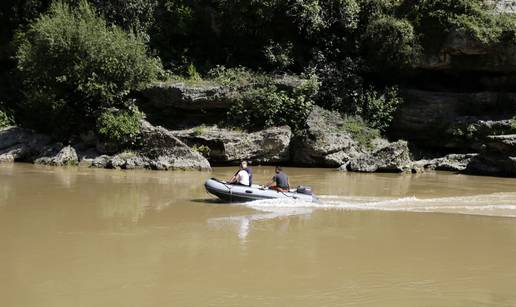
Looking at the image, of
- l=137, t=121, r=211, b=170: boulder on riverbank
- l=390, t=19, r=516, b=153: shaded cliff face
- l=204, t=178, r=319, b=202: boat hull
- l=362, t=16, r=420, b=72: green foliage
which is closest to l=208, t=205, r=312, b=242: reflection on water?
l=204, t=178, r=319, b=202: boat hull

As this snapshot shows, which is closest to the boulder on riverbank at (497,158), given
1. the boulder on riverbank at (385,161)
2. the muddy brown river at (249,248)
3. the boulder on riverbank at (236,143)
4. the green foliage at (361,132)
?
the boulder on riverbank at (385,161)

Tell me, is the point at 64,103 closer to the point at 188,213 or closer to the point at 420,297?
the point at 188,213

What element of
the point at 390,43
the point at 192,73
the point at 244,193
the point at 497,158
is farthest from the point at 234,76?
the point at 244,193

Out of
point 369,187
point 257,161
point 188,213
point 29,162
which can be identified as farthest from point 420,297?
point 29,162

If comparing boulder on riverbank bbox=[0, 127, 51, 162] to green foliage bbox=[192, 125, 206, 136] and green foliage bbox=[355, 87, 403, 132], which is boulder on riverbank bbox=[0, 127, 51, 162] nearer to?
green foliage bbox=[192, 125, 206, 136]

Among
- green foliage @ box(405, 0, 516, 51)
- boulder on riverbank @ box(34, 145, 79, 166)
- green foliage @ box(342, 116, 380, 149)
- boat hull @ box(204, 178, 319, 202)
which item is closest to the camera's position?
boat hull @ box(204, 178, 319, 202)

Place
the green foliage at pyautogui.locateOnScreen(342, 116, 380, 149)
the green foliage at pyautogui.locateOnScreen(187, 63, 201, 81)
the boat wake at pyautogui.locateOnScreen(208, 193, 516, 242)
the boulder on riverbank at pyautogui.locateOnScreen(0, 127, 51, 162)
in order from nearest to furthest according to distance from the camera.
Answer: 1. the boat wake at pyautogui.locateOnScreen(208, 193, 516, 242)
2. the boulder on riverbank at pyautogui.locateOnScreen(0, 127, 51, 162)
3. the green foliage at pyautogui.locateOnScreen(342, 116, 380, 149)
4. the green foliage at pyautogui.locateOnScreen(187, 63, 201, 81)

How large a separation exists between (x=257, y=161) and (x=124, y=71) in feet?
21.1

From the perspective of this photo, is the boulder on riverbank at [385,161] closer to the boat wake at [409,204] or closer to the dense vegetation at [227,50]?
the dense vegetation at [227,50]

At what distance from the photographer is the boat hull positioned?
13.9m

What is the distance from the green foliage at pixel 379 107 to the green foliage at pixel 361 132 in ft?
2.18

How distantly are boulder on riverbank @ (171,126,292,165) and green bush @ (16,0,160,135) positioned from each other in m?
3.08

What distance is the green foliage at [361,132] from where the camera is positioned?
2381cm

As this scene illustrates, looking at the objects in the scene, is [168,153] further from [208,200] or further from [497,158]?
[497,158]
